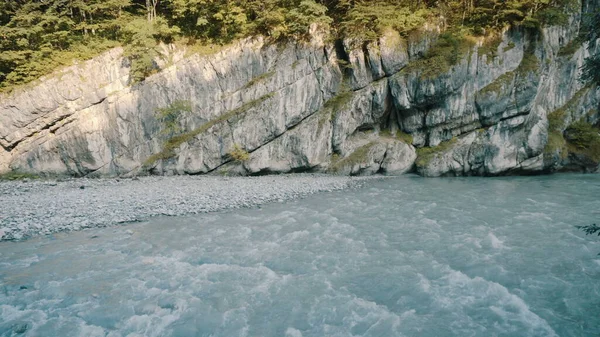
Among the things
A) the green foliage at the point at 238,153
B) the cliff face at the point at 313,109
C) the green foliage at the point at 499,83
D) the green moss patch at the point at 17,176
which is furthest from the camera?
the green foliage at the point at 238,153

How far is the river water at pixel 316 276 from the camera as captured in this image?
21.8 feet

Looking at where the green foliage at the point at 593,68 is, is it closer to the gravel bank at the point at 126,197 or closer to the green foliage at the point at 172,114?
the gravel bank at the point at 126,197

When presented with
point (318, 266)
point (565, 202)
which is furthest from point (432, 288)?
point (565, 202)

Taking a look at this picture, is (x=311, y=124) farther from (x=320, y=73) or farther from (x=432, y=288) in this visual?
(x=432, y=288)

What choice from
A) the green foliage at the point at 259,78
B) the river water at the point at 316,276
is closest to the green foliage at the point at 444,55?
the green foliage at the point at 259,78

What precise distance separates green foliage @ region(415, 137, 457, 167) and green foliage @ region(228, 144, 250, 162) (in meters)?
11.8

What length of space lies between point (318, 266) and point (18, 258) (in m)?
8.88

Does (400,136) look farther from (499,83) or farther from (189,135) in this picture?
(189,135)

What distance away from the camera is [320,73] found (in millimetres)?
21844

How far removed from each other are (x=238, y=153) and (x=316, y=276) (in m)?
13.6

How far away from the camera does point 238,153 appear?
20656 mm

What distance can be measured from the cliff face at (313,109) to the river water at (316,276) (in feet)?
27.2

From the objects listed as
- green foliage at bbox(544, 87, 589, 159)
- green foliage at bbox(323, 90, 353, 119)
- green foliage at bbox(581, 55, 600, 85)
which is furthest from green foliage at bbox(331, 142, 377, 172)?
green foliage at bbox(581, 55, 600, 85)

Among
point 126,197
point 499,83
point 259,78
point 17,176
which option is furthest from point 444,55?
point 17,176
